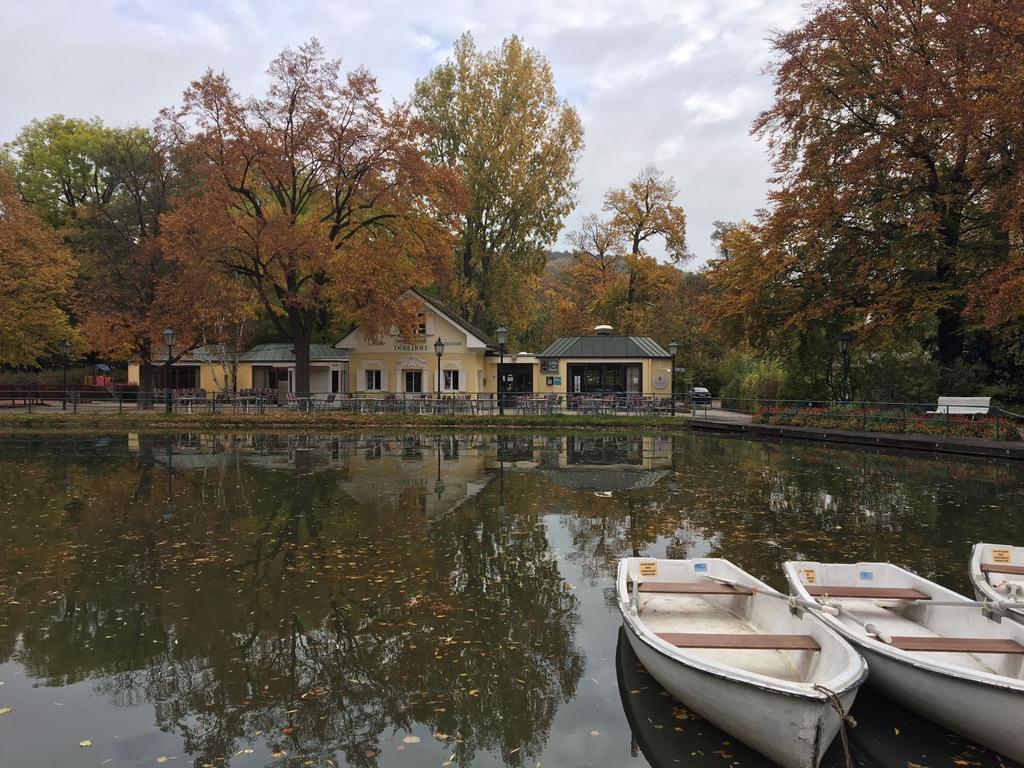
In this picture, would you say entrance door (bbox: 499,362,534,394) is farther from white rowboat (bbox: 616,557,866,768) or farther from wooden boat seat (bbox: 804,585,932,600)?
wooden boat seat (bbox: 804,585,932,600)

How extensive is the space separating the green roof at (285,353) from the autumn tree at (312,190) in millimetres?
9542

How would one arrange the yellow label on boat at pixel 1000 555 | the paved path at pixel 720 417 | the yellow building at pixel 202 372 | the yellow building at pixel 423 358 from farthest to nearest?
the yellow building at pixel 202 372 < the yellow building at pixel 423 358 < the paved path at pixel 720 417 < the yellow label on boat at pixel 1000 555

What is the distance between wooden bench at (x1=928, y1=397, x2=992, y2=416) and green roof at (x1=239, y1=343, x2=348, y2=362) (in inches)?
1263

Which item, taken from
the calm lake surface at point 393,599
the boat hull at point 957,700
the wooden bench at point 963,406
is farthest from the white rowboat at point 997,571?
the wooden bench at point 963,406

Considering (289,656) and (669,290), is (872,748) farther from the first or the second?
(669,290)

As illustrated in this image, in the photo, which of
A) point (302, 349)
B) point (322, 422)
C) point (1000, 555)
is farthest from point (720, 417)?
point (1000, 555)

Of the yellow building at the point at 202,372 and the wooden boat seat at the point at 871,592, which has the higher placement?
the yellow building at the point at 202,372

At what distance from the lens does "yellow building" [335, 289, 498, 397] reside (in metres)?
38.4

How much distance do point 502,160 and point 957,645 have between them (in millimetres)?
40888

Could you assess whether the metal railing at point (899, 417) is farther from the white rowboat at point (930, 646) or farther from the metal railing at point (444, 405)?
the white rowboat at point (930, 646)

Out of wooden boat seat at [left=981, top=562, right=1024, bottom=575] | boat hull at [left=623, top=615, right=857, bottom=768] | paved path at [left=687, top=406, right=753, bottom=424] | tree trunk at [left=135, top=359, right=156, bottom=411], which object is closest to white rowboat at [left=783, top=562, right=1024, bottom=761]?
boat hull at [left=623, top=615, right=857, bottom=768]

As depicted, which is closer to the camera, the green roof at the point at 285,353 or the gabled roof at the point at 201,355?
the gabled roof at the point at 201,355

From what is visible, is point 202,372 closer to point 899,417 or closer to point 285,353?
point 285,353

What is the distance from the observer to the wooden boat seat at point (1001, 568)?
6.54 m
